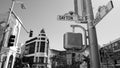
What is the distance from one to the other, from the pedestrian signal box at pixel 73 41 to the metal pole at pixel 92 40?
194mm

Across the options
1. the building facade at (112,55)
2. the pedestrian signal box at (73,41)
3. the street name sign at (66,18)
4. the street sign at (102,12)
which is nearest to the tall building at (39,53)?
the building facade at (112,55)

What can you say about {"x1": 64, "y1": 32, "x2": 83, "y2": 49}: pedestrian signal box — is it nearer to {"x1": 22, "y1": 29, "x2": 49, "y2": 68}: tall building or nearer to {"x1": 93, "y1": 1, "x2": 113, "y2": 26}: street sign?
{"x1": 93, "y1": 1, "x2": 113, "y2": 26}: street sign

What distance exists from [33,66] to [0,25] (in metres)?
24.1

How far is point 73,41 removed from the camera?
1.99 meters

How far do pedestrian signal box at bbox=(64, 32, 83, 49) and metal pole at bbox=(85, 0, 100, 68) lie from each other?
194 millimetres

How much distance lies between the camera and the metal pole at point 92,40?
1855 millimetres

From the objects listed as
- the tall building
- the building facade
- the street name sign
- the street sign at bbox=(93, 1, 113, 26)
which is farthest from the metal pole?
the tall building

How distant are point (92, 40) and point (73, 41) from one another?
336mm

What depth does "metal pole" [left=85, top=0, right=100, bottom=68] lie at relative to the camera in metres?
1.85

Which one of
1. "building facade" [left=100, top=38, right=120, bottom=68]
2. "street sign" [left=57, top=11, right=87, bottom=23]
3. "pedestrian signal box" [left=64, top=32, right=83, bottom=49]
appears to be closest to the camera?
"pedestrian signal box" [left=64, top=32, right=83, bottom=49]

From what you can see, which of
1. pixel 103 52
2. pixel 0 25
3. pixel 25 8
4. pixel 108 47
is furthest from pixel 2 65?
pixel 108 47

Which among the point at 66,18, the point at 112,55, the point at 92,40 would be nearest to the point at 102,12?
the point at 92,40

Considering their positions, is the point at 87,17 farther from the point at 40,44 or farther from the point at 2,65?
the point at 40,44

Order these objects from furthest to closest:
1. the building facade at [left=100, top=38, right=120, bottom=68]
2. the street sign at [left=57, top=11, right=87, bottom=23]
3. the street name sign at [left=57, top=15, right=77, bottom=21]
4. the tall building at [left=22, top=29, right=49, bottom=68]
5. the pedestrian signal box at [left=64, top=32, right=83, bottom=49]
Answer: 1. the tall building at [left=22, top=29, right=49, bottom=68]
2. the building facade at [left=100, top=38, right=120, bottom=68]
3. the street name sign at [left=57, top=15, right=77, bottom=21]
4. the street sign at [left=57, top=11, right=87, bottom=23]
5. the pedestrian signal box at [left=64, top=32, right=83, bottom=49]
